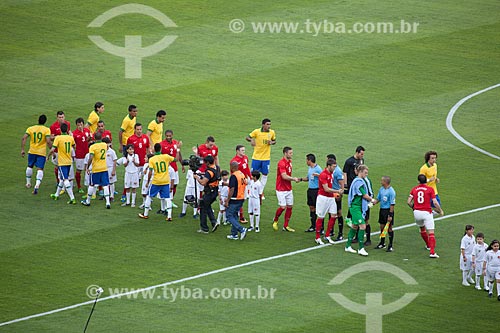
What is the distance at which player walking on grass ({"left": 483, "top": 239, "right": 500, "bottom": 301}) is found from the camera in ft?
73.2

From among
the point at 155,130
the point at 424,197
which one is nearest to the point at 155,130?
the point at 155,130

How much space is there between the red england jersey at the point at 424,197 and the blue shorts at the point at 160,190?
652cm

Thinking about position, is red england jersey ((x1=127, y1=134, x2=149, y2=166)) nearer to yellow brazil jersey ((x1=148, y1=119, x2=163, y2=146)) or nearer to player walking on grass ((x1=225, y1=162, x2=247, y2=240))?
yellow brazil jersey ((x1=148, y1=119, x2=163, y2=146))

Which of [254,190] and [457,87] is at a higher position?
[457,87]

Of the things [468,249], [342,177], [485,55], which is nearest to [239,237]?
[342,177]

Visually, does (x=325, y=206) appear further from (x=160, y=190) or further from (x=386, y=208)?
(x=160, y=190)

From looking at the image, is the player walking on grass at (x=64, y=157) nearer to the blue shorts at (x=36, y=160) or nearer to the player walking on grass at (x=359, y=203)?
the blue shorts at (x=36, y=160)

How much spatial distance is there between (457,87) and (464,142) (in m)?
5.31

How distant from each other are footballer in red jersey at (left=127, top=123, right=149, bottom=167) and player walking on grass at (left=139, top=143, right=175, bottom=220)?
147cm

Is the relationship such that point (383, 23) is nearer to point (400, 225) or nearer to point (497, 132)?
point (497, 132)

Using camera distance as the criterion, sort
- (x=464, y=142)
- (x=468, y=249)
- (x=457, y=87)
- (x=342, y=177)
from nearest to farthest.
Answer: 1. (x=468, y=249)
2. (x=342, y=177)
3. (x=464, y=142)
4. (x=457, y=87)

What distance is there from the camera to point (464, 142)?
32.8 meters

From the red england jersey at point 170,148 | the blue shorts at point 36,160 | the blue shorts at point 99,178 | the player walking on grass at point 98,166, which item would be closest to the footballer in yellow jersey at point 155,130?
the red england jersey at point 170,148

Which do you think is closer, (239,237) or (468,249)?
(468,249)
